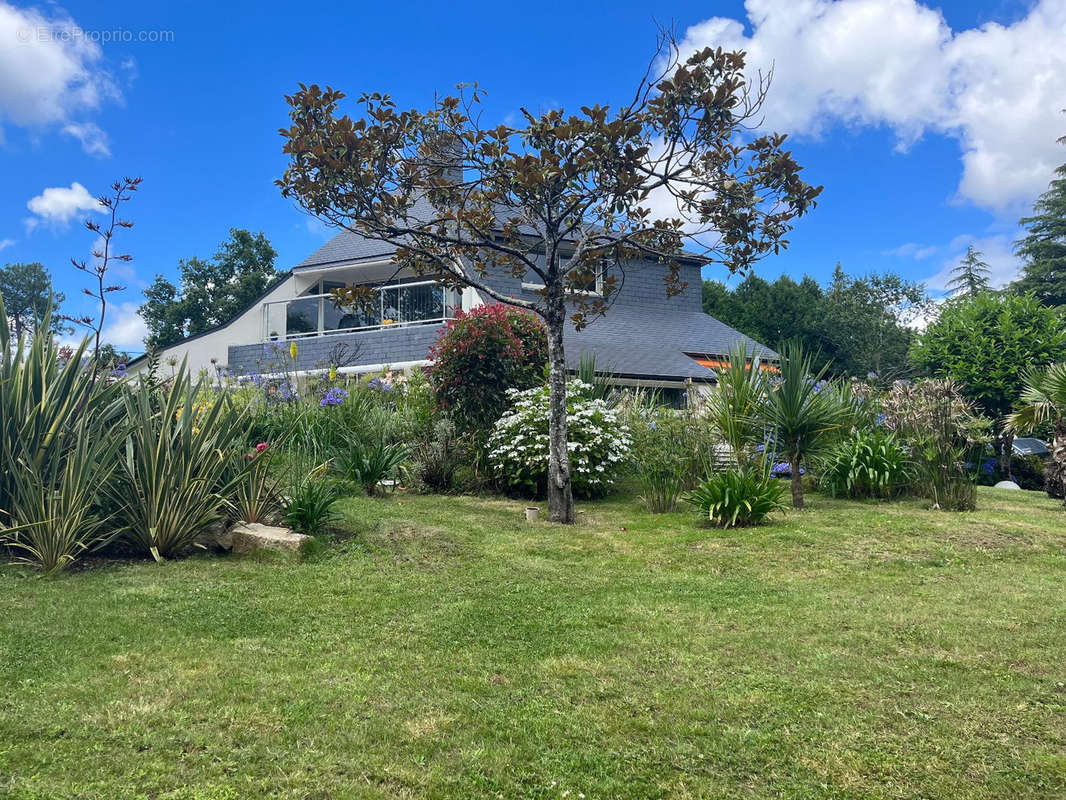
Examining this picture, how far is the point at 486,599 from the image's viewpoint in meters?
5.79

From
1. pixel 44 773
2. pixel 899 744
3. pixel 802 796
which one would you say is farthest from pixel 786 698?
pixel 44 773

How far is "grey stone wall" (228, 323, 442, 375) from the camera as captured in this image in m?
18.8

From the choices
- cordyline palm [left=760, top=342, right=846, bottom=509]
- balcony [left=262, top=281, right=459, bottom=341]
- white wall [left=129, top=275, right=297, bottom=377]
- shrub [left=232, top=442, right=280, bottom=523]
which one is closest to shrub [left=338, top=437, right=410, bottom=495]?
shrub [left=232, top=442, right=280, bottom=523]

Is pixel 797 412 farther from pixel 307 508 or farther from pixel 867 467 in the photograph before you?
pixel 307 508

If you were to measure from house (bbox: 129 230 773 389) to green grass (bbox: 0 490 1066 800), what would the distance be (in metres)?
11.0

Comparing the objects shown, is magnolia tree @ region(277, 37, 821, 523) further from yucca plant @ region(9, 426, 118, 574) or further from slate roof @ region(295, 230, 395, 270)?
slate roof @ region(295, 230, 395, 270)

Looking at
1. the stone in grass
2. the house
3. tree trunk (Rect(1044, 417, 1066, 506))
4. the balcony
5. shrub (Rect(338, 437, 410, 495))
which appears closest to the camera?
the stone in grass

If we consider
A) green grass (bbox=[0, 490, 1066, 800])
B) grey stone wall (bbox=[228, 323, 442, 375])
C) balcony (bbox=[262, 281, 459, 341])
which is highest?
balcony (bbox=[262, 281, 459, 341])

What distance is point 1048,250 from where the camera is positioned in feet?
115

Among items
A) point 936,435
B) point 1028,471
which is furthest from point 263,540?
point 1028,471

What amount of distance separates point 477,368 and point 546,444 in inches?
76.8

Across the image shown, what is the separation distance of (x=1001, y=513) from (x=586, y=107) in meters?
7.21

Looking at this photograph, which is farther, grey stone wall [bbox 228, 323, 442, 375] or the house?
the house

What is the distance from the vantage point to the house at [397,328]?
18938 millimetres
